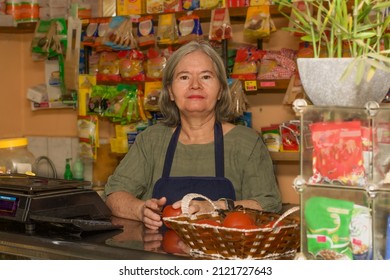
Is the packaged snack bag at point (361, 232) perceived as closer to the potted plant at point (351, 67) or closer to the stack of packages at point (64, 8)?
the potted plant at point (351, 67)

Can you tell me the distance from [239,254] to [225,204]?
603 millimetres

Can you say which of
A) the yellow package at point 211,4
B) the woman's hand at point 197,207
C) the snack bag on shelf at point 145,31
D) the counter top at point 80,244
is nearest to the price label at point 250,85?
the yellow package at point 211,4

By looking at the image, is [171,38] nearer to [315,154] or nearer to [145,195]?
[145,195]

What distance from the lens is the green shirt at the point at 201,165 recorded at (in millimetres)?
3373

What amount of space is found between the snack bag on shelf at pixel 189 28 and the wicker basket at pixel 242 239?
8.10 ft

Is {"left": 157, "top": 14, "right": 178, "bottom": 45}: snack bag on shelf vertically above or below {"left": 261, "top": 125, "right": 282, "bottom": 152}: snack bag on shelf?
above

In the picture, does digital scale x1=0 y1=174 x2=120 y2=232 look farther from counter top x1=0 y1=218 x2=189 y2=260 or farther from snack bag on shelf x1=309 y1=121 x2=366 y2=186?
snack bag on shelf x1=309 y1=121 x2=366 y2=186

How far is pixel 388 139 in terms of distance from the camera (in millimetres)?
1685

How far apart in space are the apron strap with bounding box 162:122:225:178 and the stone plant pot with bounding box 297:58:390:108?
161 centimetres

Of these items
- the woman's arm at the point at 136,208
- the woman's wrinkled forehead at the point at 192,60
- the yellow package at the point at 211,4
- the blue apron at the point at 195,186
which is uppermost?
the yellow package at the point at 211,4

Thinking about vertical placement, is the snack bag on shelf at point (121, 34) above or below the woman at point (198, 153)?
Answer: above

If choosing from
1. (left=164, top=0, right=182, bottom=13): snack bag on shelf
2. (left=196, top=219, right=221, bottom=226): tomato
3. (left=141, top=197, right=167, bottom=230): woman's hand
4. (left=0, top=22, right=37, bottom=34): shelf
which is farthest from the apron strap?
(left=0, top=22, right=37, bottom=34): shelf

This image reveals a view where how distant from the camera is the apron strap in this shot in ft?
11.1

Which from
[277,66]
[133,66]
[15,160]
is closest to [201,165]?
[15,160]
